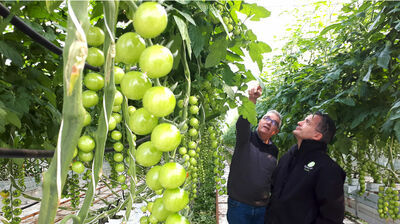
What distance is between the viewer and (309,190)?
205cm

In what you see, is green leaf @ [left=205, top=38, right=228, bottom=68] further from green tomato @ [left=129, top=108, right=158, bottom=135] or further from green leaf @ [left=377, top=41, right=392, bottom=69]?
green leaf @ [left=377, top=41, right=392, bottom=69]

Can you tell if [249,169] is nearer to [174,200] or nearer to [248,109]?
[248,109]

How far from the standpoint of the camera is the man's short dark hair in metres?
2.11

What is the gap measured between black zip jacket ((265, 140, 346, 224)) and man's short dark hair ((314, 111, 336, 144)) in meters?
0.08

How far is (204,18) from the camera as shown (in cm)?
81

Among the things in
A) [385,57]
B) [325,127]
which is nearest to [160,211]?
[385,57]

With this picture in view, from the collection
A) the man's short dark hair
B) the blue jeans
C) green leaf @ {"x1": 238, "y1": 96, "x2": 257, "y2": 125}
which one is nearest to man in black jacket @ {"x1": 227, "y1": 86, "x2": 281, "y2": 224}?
the blue jeans

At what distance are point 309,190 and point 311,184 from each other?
55 millimetres

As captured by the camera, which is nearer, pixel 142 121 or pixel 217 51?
pixel 142 121

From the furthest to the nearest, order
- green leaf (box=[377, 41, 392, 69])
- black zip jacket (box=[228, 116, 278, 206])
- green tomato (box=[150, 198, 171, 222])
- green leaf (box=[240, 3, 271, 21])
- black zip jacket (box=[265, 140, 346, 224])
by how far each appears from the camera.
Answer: black zip jacket (box=[228, 116, 278, 206]) < black zip jacket (box=[265, 140, 346, 224]) < green leaf (box=[377, 41, 392, 69]) < green leaf (box=[240, 3, 271, 21]) < green tomato (box=[150, 198, 171, 222])

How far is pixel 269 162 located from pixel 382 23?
5.16 ft

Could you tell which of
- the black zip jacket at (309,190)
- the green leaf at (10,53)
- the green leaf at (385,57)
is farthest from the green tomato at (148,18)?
the black zip jacket at (309,190)

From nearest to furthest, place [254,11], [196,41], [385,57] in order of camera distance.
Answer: [196,41] → [254,11] → [385,57]

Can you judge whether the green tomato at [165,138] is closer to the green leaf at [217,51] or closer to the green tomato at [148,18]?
the green tomato at [148,18]
